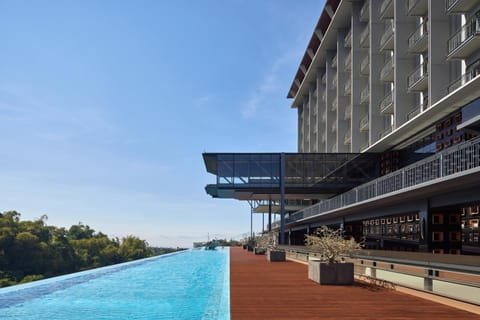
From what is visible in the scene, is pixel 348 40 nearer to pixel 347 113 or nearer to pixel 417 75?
pixel 347 113

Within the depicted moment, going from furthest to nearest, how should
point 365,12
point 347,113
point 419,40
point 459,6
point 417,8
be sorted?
point 347,113, point 365,12, point 417,8, point 419,40, point 459,6

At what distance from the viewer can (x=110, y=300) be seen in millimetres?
14758

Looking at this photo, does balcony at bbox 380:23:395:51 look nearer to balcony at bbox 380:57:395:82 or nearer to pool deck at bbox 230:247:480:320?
balcony at bbox 380:57:395:82

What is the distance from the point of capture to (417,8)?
30625mm

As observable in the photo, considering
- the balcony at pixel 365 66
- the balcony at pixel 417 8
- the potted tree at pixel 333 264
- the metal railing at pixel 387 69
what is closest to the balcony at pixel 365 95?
the balcony at pixel 365 66

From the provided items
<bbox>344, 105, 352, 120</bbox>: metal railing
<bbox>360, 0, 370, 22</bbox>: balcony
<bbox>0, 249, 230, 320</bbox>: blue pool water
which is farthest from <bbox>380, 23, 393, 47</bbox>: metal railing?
<bbox>0, 249, 230, 320</bbox>: blue pool water

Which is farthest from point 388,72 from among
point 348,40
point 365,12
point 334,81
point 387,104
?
point 334,81

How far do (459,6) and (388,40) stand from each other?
37.4ft

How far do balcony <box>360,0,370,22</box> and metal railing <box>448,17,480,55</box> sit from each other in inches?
678

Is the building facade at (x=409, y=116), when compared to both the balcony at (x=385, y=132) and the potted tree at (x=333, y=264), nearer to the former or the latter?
the balcony at (x=385, y=132)

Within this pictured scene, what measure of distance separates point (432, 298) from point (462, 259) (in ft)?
10.5

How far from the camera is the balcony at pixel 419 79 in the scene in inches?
1183

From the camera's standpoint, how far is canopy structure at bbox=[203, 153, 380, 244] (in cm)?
4888

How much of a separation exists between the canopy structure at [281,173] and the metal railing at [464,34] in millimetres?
21276
